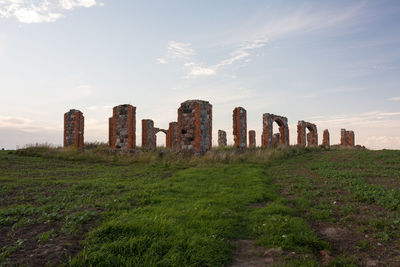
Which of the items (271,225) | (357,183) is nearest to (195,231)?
(271,225)

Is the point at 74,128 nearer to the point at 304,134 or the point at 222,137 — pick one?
the point at 222,137

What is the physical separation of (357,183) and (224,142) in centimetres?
2597

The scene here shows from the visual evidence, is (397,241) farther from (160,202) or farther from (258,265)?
(160,202)

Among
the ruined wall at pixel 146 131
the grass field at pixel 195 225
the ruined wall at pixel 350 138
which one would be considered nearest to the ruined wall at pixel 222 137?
the ruined wall at pixel 146 131

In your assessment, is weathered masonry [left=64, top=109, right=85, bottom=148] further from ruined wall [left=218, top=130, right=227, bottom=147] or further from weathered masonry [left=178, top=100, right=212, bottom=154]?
ruined wall [left=218, top=130, right=227, bottom=147]

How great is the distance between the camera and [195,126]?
47.9ft

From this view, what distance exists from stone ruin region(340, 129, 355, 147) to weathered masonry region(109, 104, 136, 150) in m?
30.9

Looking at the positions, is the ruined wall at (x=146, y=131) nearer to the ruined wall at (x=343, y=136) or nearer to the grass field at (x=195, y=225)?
the grass field at (x=195, y=225)

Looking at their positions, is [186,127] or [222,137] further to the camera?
[222,137]

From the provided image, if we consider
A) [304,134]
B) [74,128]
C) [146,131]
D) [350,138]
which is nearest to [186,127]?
[146,131]

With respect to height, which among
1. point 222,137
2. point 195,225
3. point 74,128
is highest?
point 74,128

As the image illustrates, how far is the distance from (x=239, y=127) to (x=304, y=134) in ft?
41.3

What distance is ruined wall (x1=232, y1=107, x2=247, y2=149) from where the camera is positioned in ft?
59.7

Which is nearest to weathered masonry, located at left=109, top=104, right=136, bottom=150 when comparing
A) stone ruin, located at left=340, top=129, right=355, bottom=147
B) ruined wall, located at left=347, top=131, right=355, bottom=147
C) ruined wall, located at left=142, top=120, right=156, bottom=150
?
ruined wall, located at left=142, top=120, right=156, bottom=150
